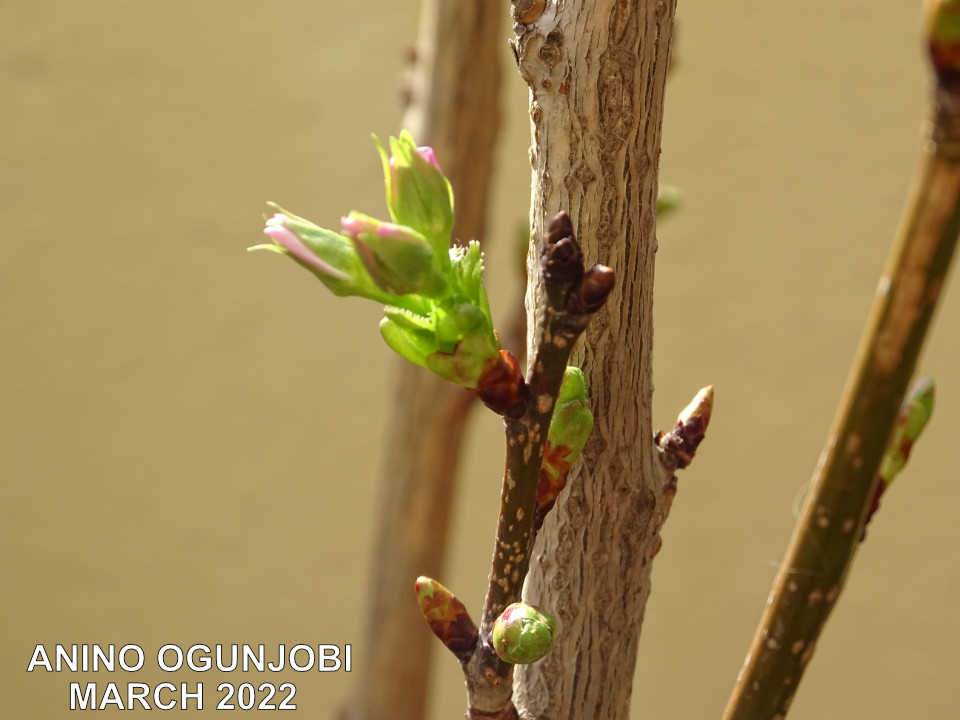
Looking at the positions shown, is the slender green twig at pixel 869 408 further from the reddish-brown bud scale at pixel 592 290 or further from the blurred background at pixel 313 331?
the blurred background at pixel 313 331

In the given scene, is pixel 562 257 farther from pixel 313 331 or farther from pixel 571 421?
pixel 313 331

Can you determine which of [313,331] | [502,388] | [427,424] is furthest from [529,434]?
[313,331]

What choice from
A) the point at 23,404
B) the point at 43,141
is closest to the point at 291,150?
the point at 43,141

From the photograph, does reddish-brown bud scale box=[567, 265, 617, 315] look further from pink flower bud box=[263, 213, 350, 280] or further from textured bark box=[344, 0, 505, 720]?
textured bark box=[344, 0, 505, 720]

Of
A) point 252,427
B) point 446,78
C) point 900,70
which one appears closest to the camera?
point 446,78

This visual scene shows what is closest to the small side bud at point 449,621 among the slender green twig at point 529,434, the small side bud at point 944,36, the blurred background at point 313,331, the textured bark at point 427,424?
the slender green twig at point 529,434

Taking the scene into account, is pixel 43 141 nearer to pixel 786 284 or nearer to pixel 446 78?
pixel 446 78

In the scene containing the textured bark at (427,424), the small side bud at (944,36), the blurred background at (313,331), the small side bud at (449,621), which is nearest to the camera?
the small side bud at (944,36)
